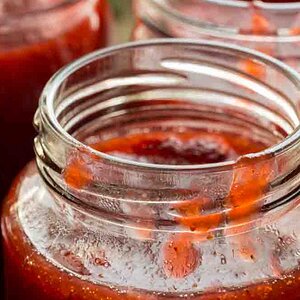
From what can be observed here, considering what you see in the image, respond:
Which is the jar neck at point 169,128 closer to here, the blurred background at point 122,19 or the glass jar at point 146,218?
the glass jar at point 146,218

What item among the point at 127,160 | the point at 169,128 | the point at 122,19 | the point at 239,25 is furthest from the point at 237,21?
the point at 122,19

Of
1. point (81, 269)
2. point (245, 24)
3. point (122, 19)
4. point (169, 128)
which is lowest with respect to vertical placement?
point (81, 269)

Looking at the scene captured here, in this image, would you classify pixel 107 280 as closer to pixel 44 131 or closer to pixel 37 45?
pixel 44 131

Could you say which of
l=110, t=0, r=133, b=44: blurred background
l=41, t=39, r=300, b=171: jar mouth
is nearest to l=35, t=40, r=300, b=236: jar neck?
l=41, t=39, r=300, b=171: jar mouth

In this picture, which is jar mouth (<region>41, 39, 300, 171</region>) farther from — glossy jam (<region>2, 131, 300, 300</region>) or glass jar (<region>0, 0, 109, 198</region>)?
glass jar (<region>0, 0, 109, 198</region>)

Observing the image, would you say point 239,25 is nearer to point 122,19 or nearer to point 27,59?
point 27,59

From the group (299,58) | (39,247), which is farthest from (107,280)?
(299,58)
